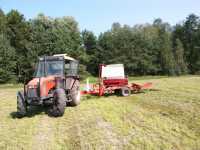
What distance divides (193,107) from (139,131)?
148 inches

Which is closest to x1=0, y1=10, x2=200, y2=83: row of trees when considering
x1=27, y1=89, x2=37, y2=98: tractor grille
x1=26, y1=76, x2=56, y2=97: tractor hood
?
x1=26, y1=76, x2=56, y2=97: tractor hood

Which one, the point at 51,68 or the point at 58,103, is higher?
the point at 51,68

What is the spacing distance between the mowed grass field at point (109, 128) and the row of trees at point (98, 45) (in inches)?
897

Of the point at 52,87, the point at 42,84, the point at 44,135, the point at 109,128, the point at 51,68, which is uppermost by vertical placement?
the point at 51,68

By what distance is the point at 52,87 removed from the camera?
11.2 m

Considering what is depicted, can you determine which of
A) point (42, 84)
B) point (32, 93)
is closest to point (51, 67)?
point (42, 84)

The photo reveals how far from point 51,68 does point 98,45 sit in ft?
156

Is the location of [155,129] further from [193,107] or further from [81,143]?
[193,107]

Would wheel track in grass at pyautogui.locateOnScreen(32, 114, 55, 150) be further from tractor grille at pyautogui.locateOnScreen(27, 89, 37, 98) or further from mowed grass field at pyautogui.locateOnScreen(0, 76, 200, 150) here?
tractor grille at pyautogui.locateOnScreen(27, 89, 37, 98)

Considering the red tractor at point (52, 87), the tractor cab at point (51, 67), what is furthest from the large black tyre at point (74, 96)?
the tractor cab at point (51, 67)

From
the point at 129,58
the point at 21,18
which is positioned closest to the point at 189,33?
the point at 129,58

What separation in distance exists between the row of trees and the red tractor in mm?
20906

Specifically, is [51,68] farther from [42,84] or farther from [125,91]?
[125,91]

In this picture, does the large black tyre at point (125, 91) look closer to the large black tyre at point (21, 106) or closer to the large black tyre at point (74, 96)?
the large black tyre at point (74, 96)
